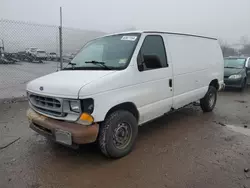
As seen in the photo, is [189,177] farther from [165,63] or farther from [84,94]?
[165,63]

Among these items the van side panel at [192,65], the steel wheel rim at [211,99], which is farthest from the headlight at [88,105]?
the steel wheel rim at [211,99]

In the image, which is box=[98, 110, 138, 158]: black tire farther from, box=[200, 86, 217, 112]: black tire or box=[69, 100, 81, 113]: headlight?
box=[200, 86, 217, 112]: black tire

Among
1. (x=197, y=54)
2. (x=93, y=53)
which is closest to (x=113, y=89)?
(x=93, y=53)

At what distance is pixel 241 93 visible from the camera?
9227 millimetres

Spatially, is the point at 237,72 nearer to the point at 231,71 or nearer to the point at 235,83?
the point at 231,71

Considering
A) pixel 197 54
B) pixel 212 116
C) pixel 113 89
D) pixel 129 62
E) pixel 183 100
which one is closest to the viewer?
pixel 113 89

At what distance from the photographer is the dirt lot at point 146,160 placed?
2838 mm

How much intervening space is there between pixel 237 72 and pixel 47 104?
29.8 feet

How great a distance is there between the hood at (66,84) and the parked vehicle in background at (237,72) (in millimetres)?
8071

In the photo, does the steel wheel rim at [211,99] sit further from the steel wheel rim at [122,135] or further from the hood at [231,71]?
the hood at [231,71]

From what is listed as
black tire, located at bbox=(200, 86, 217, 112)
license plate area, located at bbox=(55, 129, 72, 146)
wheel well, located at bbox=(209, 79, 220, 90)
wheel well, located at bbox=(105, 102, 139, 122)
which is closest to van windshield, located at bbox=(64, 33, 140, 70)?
wheel well, located at bbox=(105, 102, 139, 122)

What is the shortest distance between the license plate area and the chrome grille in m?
0.24

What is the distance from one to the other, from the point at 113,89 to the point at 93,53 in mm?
1218

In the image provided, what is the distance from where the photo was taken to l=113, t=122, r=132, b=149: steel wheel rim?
3.31m
